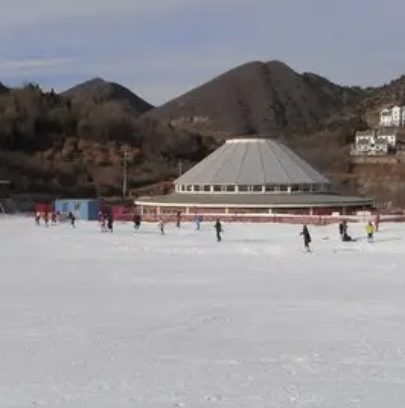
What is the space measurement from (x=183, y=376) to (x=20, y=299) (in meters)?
7.49

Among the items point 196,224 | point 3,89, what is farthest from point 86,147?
point 196,224

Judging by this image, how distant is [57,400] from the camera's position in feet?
28.8

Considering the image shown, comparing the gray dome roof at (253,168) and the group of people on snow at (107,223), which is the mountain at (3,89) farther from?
the group of people on snow at (107,223)

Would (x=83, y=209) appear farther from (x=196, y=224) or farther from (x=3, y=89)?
(x=3, y=89)

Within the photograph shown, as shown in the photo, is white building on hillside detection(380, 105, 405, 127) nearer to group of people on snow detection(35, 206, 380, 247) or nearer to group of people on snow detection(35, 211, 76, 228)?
group of people on snow detection(35, 211, 76, 228)

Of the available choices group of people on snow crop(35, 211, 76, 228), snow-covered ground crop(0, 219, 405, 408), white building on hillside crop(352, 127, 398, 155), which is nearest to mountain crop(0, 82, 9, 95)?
white building on hillside crop(352, 127, 398, 155)

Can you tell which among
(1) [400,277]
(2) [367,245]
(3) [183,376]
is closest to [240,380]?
(3) [183,376]

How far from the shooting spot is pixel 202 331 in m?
13.3

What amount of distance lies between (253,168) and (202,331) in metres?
44.9

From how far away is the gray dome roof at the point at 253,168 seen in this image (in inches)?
2203

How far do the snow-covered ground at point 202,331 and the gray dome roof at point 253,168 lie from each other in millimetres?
28037

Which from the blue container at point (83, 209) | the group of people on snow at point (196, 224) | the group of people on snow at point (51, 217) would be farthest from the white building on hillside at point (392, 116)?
the group of people on snow at point (196, 224)

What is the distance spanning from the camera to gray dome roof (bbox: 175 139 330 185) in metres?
56.0

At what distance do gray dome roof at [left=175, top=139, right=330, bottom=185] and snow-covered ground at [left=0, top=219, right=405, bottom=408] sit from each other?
92.0 feet
